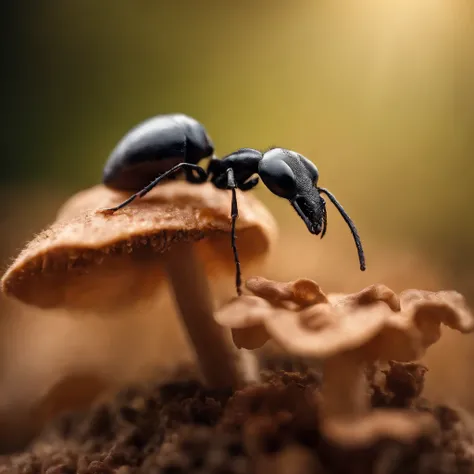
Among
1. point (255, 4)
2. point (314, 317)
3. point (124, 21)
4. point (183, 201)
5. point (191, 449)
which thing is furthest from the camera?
point (124, 21)

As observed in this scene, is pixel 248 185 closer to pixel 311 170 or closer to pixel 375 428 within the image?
pixel 311 170

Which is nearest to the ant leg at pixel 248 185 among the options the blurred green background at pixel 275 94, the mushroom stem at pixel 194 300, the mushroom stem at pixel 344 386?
the mushroom stem at pixel 194 300

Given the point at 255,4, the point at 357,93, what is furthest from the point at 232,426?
the point at 255,4

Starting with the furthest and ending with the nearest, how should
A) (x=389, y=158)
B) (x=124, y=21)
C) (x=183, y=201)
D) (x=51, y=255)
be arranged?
(x=124, y=21), (x=389, y=158), (x=183, y=201), (x=51, y=255)

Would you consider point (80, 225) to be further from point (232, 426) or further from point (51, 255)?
point (232, 426)

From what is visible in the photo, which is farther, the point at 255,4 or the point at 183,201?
the point at 255,4

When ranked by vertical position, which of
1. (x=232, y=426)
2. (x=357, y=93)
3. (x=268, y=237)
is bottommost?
(x=232, y=426)

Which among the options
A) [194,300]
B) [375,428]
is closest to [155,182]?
[194,300]
